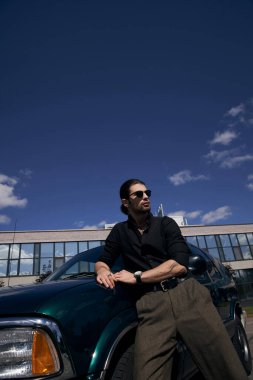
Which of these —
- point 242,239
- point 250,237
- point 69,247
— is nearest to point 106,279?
point 69,247

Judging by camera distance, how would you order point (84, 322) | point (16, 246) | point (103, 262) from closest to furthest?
point (84, 322) → point (103, 262) → point (16, 246)

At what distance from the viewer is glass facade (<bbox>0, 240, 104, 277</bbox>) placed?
91.0ft

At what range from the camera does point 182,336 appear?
1.83 metres

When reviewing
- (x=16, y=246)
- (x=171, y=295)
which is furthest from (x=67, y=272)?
(x=16, y=246)

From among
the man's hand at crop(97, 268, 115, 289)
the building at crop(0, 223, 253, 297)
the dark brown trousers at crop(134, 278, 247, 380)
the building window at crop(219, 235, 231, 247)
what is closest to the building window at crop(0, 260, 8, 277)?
the building at crop(0, 223, 253, 297)

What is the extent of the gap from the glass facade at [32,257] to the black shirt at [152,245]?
2728 cm

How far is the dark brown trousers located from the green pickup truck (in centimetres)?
12

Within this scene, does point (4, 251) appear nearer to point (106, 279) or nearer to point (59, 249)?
point (59, 249)

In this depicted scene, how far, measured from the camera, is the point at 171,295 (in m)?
1.90

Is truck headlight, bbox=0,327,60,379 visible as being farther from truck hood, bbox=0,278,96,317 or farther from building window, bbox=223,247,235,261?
building window, bbox=223,247,235,261

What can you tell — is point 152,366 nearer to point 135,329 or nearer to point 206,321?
point 135,329

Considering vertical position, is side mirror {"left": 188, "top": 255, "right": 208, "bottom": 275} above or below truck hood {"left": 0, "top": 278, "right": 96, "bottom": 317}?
above

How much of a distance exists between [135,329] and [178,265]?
0.52 m

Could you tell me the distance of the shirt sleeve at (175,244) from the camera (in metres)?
1.99
